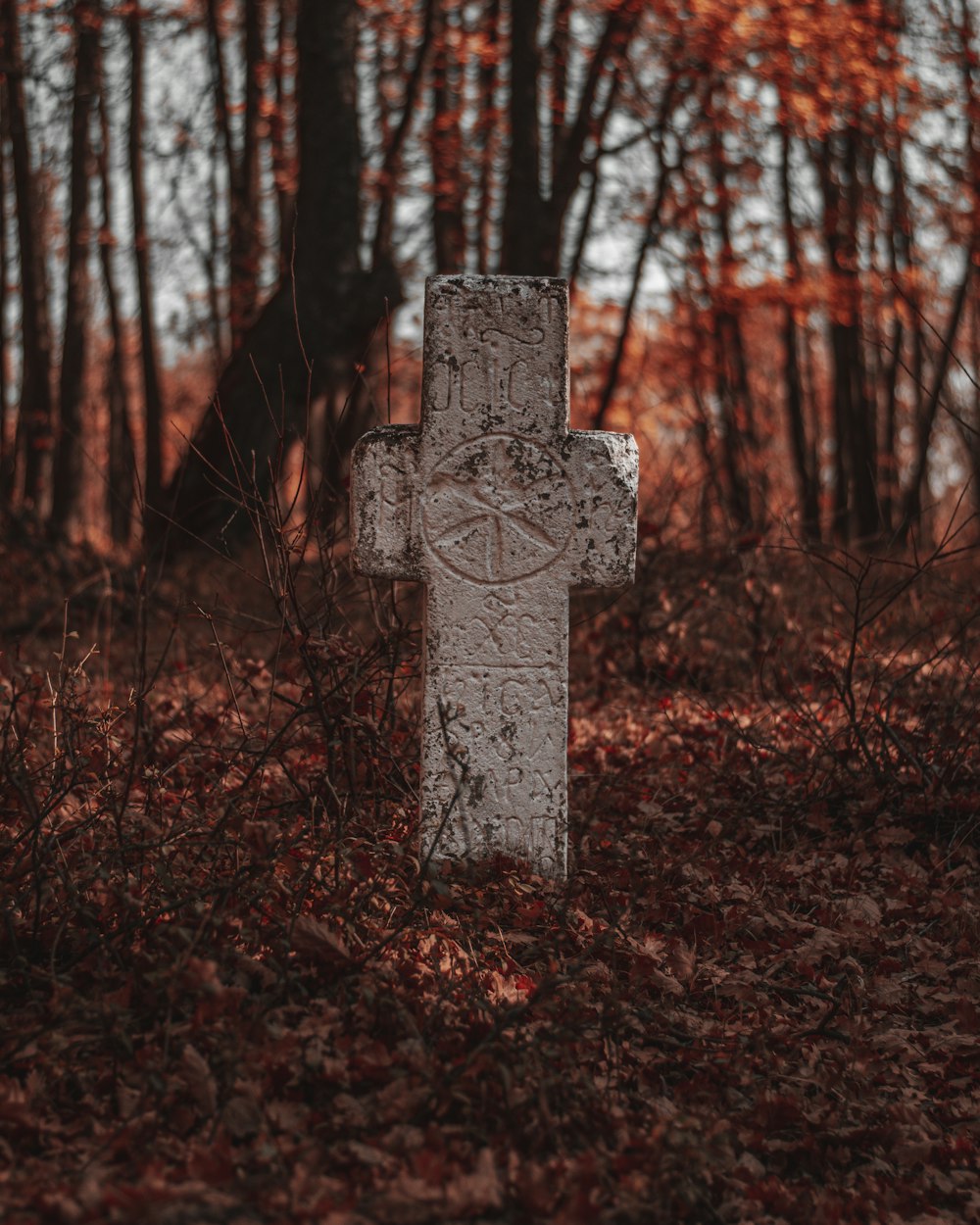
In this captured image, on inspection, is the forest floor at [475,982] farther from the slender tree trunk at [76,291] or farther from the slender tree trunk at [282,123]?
the slender tree trunk at [282,123]

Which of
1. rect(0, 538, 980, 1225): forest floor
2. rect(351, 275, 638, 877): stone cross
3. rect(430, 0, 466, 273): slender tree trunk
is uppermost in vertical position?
rect(430, 0, 466, 273): slender tree trunk

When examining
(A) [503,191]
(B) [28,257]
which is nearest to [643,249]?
(A) [503,191]

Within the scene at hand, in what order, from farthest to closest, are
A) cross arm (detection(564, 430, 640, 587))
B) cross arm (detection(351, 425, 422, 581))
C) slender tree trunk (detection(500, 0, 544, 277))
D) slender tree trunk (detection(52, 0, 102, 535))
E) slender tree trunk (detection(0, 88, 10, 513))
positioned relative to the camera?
slender tree trunk (detection(0, 88, 10, 513))
slender tree trunk (detection(52, 0, 102, 535))
slender tree trunk (detection(500, 0, 544, 277))
cross arm (detection(564, 430, 640, 587))
cross arm (detection(351, 425, 422, 581))

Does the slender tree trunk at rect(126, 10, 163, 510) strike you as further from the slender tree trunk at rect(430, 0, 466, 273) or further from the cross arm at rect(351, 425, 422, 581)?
the cross arm at rect(351, 425, 422, 581)

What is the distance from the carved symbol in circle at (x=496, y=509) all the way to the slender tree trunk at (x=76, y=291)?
9.04 meters

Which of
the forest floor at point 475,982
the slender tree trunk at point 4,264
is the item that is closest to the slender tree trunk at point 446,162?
the slender tree trunk at point 4,264

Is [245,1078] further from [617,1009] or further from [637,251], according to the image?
[637,251]

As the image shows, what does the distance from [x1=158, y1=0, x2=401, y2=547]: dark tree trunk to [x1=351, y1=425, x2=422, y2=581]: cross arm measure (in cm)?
487

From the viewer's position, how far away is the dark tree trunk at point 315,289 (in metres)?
9.16

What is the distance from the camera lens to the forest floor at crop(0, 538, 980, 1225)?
2791 mm

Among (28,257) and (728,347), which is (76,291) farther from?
(728,347)

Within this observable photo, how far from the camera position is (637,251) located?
12.8 metres

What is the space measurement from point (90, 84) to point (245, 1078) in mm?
12234

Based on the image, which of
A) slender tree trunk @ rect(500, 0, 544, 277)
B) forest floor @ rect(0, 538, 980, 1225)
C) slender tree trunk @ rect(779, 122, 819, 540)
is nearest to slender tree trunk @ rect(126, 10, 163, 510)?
slender tree trunk @ rect(500, 0, 544, 277)
